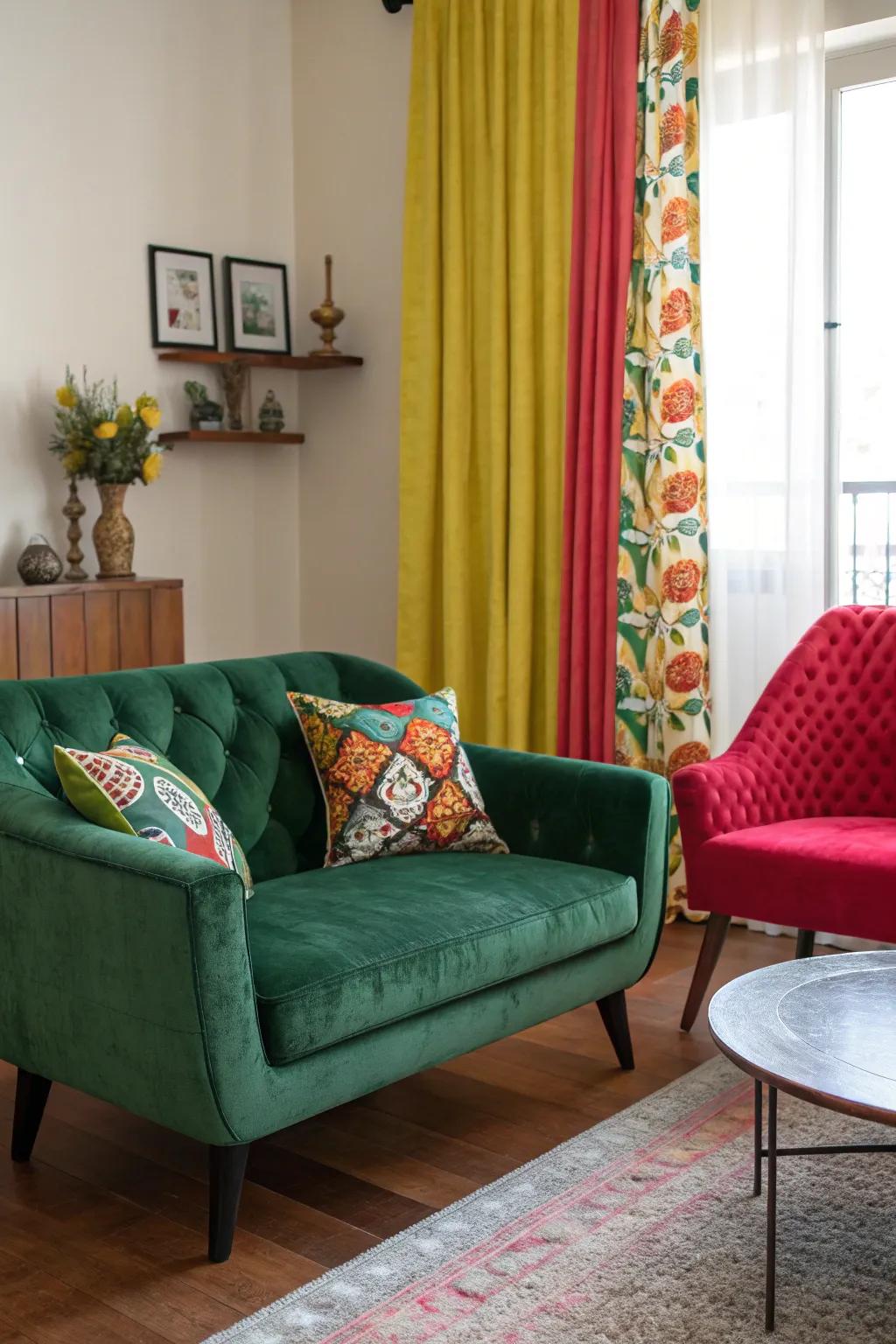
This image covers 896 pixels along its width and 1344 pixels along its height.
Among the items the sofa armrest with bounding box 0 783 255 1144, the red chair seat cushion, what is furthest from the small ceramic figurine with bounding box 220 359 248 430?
the sofa armrest with bounding box 0 783 255 1144

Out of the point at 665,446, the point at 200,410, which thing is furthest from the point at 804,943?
the point at 200,410

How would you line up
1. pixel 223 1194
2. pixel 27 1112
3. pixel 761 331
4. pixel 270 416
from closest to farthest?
1. pixel 223 1194
2. pixel 27 1112
3. pixel 761 331
4. pixel 270 416

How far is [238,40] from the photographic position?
4820 mm

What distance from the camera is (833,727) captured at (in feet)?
11.1

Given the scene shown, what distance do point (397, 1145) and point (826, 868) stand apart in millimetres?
1017

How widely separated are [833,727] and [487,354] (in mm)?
1697

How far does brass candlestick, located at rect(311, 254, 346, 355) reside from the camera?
15.8 ft

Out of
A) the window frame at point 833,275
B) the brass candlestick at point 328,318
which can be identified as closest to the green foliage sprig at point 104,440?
the brass candlestick at point 328,318

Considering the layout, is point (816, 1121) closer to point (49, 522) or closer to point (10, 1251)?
point (10, 1251)

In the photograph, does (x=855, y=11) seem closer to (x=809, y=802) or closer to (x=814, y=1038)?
(x=809, y=802)

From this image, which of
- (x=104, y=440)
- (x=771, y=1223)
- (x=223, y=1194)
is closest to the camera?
(x=771, y=1223)

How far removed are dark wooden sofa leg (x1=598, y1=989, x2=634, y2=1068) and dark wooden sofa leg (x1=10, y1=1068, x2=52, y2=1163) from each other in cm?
110

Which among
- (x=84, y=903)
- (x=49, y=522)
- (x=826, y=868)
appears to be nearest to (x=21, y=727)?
(x=84, y=903)

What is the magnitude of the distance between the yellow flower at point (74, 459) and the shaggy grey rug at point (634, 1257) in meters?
2.54
